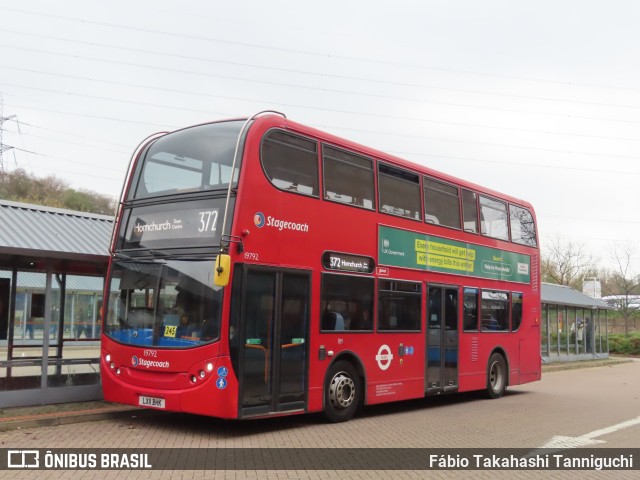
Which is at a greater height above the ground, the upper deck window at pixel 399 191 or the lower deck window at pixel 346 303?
the upper deck window at pixel 399 191

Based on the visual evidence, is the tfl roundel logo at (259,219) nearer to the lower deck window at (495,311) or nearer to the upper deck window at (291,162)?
the upper deck window at (291,162)

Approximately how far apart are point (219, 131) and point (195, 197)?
1.15m

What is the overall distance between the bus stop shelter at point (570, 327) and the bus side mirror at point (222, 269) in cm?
2243

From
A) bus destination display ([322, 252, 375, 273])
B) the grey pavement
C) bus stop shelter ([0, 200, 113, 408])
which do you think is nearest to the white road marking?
bus destination display ([322, 252, 375, 273])

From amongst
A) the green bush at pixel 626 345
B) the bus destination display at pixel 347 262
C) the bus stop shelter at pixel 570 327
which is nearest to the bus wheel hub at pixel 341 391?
the bus destination display at pixel 347 262

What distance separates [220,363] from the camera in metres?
9.15

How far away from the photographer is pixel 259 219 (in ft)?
32.5

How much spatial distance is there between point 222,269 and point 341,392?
11.2 ft

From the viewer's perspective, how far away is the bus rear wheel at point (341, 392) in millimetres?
10992

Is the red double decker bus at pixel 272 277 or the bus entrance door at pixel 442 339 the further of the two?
the bus entrance door at pixel 442 339

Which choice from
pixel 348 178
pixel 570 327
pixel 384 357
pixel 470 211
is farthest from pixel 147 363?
pixel 570 327

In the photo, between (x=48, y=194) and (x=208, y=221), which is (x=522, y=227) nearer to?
(x=208, y=221)

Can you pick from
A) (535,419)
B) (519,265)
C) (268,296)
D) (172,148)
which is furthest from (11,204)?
(519,265)

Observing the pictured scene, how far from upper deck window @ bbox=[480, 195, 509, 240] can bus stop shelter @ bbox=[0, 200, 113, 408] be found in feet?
27.6
